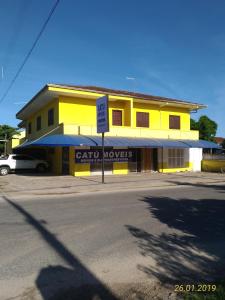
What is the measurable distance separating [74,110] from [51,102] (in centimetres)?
261

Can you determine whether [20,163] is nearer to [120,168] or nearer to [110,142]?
Answer: [120,168]

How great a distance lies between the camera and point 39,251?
6.35 metres

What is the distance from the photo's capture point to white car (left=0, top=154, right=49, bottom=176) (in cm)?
2694

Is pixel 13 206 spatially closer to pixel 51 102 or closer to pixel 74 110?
pixel 74 110

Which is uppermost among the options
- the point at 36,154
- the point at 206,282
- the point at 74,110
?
the point at 74,110

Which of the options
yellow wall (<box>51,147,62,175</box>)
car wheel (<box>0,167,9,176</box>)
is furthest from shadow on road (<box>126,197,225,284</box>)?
car wheel (<box>0,167,9,176</box>)

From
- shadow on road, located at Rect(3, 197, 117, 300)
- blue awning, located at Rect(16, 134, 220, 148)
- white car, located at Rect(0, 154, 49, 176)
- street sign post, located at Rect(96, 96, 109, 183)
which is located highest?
street sign post, located at Rect(96, 96, 109, 183)

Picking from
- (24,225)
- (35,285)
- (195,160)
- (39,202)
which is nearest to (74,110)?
(195,160)

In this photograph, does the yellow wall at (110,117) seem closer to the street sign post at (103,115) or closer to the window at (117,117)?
the window at (117,117)

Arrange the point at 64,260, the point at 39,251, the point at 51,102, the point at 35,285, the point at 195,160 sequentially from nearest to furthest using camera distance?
the point at 35,285 → the point at 64,260 → the point at 39,251 → the point at 51,102 → the point at 195,160

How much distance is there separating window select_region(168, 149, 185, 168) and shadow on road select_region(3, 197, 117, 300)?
2431cm

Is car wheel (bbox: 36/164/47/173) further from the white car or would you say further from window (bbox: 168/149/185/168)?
window (bbox: 168/149/185/168)

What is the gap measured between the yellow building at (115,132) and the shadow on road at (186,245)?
41.7ft

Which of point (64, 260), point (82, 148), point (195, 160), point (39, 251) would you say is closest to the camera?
point (64, 260)
